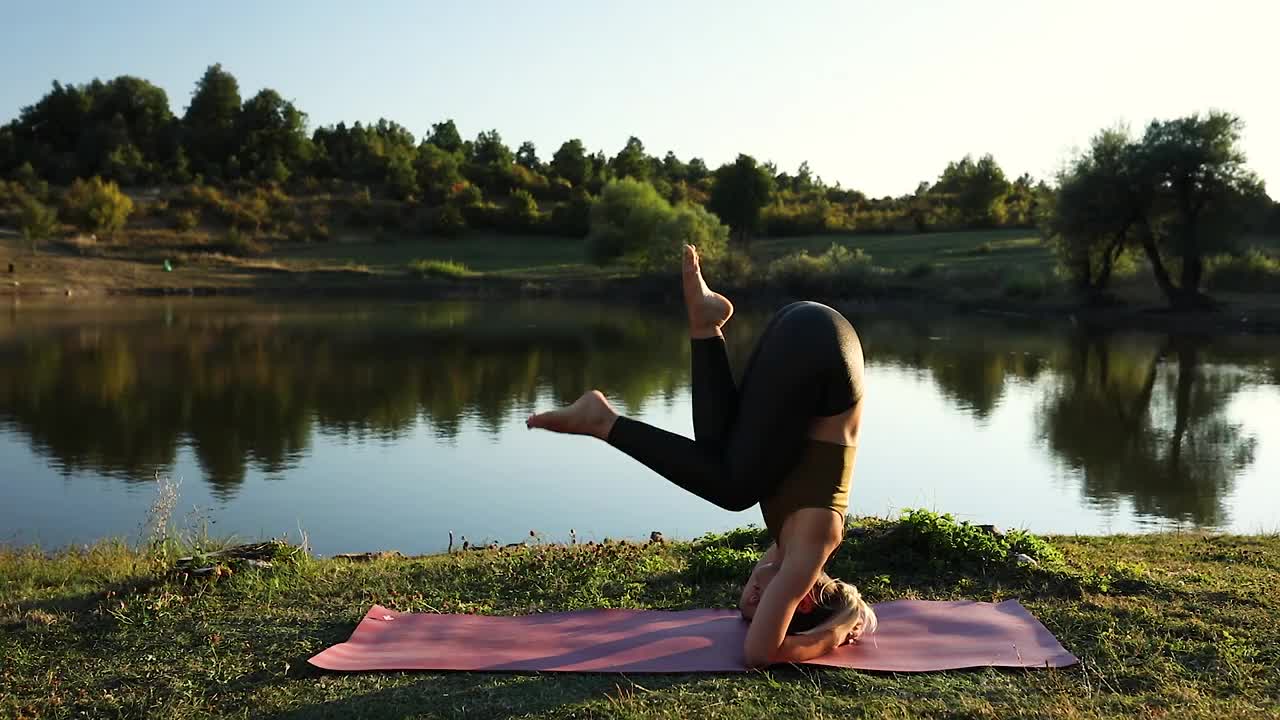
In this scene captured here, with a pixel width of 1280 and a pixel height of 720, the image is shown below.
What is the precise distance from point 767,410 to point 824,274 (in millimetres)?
49256

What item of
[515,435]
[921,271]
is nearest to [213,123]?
[921,271]

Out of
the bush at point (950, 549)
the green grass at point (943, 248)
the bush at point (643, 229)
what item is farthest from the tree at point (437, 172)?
the bush at point (950, 549)

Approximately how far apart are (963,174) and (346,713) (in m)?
95.3

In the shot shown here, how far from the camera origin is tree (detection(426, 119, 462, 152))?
125m

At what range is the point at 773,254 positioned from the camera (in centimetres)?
6631

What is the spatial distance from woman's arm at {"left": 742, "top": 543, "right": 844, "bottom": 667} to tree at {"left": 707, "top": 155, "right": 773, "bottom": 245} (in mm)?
72200

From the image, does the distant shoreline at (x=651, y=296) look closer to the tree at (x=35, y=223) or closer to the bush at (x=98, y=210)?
the tree at (x=35, y=223)

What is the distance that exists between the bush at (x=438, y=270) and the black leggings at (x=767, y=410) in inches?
2416

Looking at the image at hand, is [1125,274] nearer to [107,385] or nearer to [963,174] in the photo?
[107,385]

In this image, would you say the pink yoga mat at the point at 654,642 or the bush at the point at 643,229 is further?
the bush at the point at 643,229

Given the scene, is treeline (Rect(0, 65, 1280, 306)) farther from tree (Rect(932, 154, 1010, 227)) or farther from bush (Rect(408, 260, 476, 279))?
bush (Rect(408, 260, 476, 279))

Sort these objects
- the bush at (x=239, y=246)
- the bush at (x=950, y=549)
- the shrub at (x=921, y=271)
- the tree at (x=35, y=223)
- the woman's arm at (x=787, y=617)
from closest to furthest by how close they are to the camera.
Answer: the woman's arm at (x=787, y=617) → the bush at (x=950, y=549) → the shrub at (x=921, y=271) → the tree at (x=35, y=223) → the bush at (x=239, y=246)

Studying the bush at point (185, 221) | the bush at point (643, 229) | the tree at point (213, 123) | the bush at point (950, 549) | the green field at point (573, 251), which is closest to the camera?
the bush at point (950, 549)

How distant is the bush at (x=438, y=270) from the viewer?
65875 millimetres
